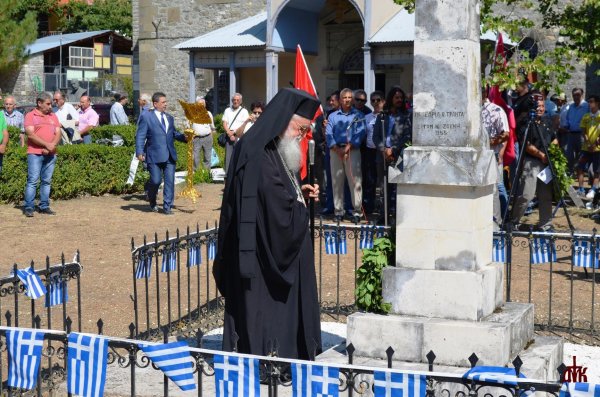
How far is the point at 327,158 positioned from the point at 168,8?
763 inches

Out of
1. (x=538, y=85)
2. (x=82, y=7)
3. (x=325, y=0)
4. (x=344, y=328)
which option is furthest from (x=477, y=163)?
(x=82, y=7)

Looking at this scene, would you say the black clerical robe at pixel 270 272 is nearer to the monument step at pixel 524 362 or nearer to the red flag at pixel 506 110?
the monument step at pixel 524 362

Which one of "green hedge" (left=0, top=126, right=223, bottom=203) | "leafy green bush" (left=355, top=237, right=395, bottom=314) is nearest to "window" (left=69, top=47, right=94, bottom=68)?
"green hedge" (left=0, top=126, right=223, bottom=203)

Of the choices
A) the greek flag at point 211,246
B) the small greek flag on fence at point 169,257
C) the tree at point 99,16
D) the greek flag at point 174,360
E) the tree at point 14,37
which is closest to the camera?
the greek flag at point 174,360

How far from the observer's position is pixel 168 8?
32.3 metres

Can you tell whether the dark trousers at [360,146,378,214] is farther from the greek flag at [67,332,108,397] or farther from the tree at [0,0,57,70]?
the tree at [0,0,57,70]

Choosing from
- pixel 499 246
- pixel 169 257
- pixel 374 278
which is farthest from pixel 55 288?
pixel 499 246

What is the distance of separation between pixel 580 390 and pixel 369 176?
33.7 ft

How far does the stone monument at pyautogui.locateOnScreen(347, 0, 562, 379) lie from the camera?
6.15 m

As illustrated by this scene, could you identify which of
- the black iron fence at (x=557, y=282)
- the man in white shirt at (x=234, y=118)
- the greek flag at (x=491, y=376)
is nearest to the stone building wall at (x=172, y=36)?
the man in white shirt at (x=234, y=118)

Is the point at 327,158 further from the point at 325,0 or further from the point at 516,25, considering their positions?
the point at 325,0

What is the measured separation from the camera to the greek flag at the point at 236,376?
4.49 m

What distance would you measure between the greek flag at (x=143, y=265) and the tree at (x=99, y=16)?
48.9 m

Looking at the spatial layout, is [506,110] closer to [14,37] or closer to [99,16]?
[14,37]
